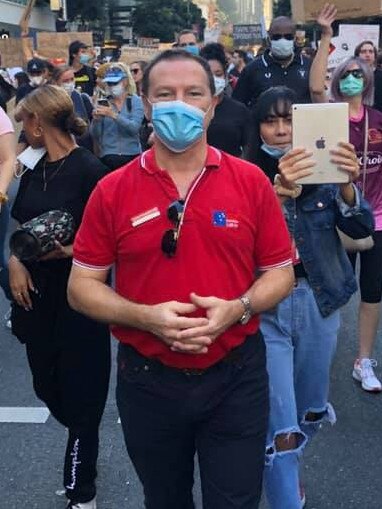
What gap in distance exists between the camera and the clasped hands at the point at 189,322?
205 centimetres

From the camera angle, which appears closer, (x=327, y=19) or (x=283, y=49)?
(x=327, y=19)

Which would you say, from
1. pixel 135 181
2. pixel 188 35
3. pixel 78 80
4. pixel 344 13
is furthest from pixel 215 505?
pixel 78 80

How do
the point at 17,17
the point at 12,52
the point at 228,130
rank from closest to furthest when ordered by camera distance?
the point at 228,130, the point at 12,52, the point at 17,17

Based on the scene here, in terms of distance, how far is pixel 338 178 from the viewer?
2602mm

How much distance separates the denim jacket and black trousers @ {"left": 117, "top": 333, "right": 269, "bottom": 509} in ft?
1.87

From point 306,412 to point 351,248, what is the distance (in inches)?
26.0

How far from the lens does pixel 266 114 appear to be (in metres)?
2.94

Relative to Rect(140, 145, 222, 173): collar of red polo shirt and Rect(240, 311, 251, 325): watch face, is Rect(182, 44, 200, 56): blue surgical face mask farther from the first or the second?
Rect(240, 311, 251, 325): watch face

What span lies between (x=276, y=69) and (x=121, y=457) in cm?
403

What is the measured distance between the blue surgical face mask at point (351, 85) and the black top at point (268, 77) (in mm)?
2204

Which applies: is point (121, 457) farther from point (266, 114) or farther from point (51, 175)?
point (266, 114)

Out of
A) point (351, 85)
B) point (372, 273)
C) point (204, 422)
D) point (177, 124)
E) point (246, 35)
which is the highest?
point (177, 124)

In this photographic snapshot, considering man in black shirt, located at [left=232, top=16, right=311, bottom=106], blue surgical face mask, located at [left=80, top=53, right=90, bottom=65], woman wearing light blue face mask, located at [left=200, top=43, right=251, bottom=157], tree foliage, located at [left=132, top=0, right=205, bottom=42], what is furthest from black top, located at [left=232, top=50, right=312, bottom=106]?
tree foliage, located at [left=132, top=0, right=205, bottom=42]

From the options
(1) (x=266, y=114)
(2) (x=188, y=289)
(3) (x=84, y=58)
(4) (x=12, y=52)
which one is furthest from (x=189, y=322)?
(4) (x=12, y=52)
